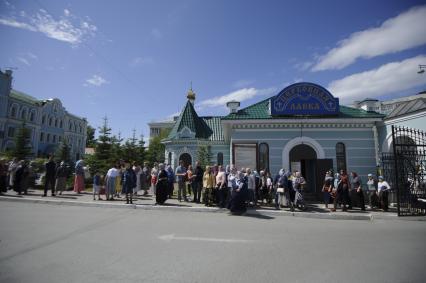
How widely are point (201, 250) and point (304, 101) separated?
12537mm

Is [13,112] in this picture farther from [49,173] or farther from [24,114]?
[49,173]

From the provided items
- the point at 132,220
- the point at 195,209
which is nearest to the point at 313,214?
the point at 195,209

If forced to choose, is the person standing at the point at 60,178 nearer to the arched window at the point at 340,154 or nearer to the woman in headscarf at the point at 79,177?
the woman in headscarf at the point at 79,177

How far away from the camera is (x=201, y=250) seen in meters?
5.34

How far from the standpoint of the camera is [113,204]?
1089 centimetres

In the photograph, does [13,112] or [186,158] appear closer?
[186,158]

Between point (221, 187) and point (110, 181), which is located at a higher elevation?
point (110, 181)

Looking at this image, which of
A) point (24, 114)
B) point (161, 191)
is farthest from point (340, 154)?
point (24, 114)

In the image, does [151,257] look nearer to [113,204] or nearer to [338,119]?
[113,204]

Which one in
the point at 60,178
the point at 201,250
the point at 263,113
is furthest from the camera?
the point at 263,113

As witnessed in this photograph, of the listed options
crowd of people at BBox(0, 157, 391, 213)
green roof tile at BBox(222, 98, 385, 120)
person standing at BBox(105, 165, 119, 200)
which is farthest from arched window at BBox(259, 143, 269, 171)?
person standing at BBox(105, 165, 119, 200)

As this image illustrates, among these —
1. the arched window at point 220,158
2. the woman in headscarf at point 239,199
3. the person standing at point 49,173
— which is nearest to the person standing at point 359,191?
the woman in headscarf at point 239,199

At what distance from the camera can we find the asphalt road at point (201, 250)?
163 inches

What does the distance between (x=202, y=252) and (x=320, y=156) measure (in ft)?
39.5
